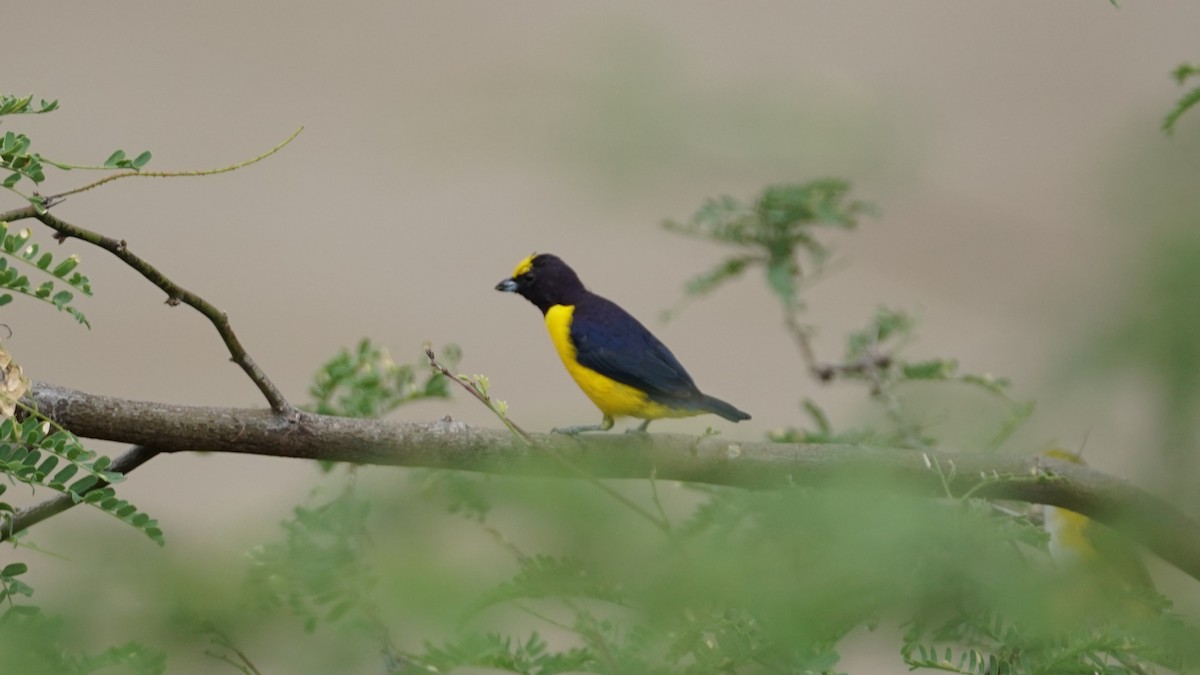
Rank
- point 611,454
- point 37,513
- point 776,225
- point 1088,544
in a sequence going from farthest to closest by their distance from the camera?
point 776,225
point 1088,544
point 611,454
point 37,513

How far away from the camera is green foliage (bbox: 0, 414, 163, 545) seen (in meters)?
0.50

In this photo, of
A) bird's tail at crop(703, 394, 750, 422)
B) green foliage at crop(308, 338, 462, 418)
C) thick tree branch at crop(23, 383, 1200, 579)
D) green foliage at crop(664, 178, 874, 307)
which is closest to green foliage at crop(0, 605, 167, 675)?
thick tree branch at crop(23, 383, 1200, 579)

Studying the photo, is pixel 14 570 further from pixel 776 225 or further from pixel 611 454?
pixel 776 225

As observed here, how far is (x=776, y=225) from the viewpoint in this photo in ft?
3.91

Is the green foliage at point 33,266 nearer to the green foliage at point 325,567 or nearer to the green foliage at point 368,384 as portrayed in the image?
the green foliage at point 325,567

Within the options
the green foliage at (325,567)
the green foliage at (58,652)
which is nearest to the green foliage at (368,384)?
the green foliage at (325,567)

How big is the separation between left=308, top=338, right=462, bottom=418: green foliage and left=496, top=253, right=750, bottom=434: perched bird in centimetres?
15

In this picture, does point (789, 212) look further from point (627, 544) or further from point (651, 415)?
point (627, 544)

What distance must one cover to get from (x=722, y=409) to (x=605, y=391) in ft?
0.35

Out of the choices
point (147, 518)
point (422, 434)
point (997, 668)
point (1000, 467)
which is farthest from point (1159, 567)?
point (147, 518)

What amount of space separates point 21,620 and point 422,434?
0.80 feet

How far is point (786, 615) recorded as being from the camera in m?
0.33

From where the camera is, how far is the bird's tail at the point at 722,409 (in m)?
1.01

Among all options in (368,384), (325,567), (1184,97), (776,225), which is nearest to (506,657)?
(325,567)
